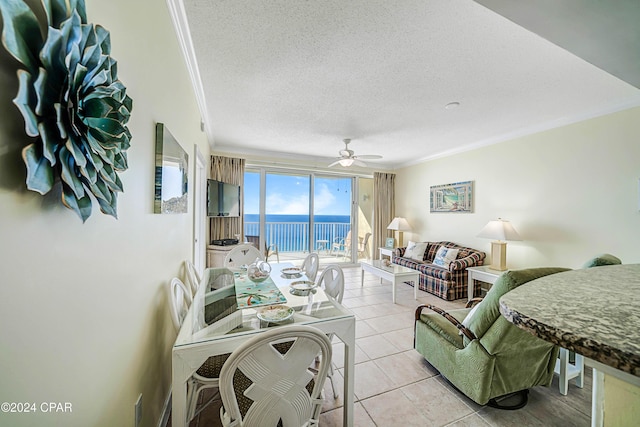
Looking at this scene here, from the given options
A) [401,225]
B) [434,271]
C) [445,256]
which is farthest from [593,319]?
[401,225]

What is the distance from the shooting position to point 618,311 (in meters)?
0.55

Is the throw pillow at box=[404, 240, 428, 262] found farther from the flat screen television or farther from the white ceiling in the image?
the flat screen television

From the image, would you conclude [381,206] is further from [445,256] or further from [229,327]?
[229,327]

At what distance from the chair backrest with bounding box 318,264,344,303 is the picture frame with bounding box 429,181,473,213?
3.53 meters

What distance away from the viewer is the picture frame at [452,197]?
4430mm

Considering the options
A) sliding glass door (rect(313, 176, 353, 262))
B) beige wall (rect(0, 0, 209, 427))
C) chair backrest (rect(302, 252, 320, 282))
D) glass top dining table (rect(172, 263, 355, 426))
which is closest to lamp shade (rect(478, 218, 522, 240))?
chair backrest (rect(302, 252, 320, 282))

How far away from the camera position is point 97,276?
82cm

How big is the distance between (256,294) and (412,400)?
1.43 m

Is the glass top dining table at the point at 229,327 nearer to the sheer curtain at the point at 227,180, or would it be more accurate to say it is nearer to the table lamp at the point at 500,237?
the sheer curtain at the point at 227,180

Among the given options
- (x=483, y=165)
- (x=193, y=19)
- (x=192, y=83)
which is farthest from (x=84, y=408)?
(x=483, y=165)

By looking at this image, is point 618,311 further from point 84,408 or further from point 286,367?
point 84,408

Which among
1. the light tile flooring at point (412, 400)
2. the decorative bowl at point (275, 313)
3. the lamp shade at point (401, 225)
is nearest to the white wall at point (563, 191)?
the lamp shade at point (401, 225)

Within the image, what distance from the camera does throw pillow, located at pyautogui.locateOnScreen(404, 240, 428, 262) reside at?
4.89 m

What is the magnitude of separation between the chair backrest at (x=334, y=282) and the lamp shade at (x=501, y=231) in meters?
2.77
